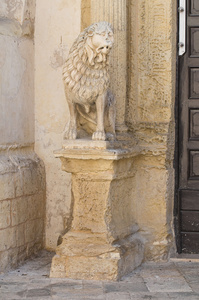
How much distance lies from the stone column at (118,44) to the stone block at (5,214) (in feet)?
3.99

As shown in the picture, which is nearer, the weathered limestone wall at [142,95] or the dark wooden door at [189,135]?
the weathered limestone wall at [142,95]

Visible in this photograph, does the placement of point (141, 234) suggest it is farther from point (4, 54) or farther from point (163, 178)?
point (4, 54)

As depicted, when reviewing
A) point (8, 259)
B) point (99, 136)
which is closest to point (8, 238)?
point (8, 259)

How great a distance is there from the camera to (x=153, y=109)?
18.9ft

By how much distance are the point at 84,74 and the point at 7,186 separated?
3.89 ft

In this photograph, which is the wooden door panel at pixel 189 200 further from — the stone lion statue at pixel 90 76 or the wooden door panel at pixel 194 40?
the wooden door panel at pixel 194 40

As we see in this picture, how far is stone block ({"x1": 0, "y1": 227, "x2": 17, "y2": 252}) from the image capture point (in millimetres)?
5290

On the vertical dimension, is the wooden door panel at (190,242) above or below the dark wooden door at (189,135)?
below

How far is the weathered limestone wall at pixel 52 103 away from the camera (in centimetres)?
591

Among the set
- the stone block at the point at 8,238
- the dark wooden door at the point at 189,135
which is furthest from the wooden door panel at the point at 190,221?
the stone block at the point at 8,238

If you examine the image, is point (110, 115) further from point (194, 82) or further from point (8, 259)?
point (8, 259)

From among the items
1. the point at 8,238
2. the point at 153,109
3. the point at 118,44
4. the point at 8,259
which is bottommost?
the point at 8,259

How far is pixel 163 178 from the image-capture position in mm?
5746

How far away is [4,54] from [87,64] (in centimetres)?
84
